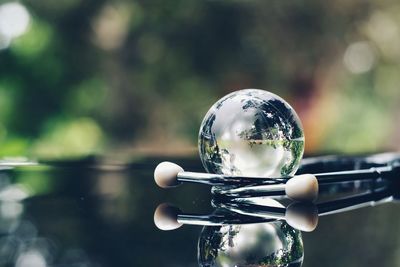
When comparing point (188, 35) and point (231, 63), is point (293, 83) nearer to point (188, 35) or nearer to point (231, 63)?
point (231, 63)

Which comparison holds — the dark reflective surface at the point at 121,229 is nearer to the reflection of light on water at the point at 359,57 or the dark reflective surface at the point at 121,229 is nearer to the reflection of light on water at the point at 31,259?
the reflection of light on water at the point at 31,259

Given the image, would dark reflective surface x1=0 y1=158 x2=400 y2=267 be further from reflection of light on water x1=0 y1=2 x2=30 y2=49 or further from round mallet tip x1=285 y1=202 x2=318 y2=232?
reflection of light on water x1=0 y1=2 x2=30 y2=49

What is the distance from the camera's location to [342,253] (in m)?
0.61

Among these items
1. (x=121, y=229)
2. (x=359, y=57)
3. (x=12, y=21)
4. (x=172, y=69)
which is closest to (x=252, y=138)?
(x=121, y=229)

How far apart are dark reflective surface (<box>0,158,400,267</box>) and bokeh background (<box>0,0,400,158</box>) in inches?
103

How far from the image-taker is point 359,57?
4.03 metres

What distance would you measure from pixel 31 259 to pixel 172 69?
3.33m

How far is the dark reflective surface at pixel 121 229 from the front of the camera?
58 centimetres

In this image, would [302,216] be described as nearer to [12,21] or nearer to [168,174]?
[168,174]

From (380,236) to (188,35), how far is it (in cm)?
324

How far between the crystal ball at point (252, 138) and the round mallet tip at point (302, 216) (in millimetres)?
50

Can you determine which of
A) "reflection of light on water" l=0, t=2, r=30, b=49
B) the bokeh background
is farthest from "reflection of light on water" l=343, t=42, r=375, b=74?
"reflection of light on water" l=0, t=2, r=30, b=49

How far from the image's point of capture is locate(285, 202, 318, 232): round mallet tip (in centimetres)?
73

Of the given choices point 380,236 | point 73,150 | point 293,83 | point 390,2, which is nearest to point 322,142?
point 293,83
